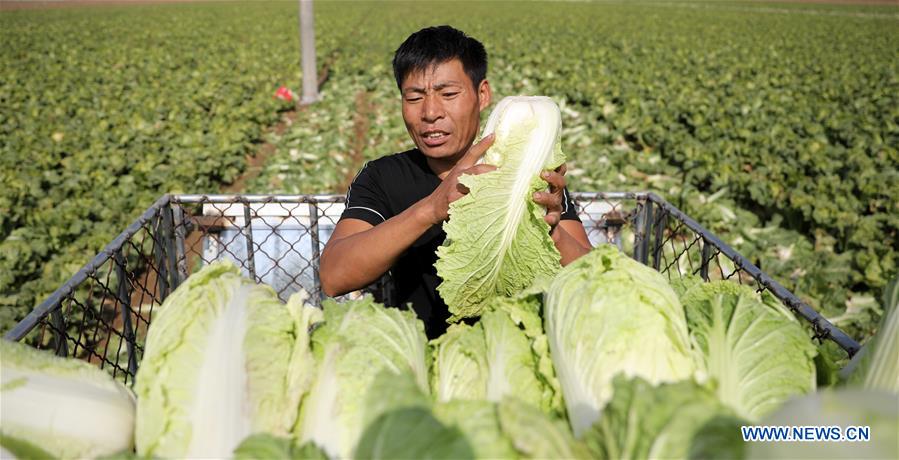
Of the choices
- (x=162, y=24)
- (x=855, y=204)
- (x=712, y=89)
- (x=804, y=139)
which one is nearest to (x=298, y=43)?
(x=162, y=24)

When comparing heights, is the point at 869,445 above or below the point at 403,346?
above

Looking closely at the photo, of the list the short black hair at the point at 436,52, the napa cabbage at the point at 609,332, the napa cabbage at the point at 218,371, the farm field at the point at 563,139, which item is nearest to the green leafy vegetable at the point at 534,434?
the napa cabbage at the point at 609,332

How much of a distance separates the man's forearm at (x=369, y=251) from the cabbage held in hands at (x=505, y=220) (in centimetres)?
27

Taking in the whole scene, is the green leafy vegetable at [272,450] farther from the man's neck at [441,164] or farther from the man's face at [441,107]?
the man's neck at [441,164]

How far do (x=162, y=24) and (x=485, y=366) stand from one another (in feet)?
152

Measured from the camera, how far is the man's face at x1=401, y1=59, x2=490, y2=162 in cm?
279

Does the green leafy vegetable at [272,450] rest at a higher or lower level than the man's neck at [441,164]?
lower

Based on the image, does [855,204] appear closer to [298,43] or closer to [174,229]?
[174,229]

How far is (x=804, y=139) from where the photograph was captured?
10328mm

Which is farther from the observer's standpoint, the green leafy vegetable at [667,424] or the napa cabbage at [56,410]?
the napa cabbage at [56,410]

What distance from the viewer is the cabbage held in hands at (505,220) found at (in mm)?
1853

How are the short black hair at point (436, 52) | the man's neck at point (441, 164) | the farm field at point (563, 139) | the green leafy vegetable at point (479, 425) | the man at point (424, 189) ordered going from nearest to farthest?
the green leafy vegetable at point (479, 425), the man at point (424, 189), the short black hair at point (436, 52), the man's neck at point (441, 164), the farm field at point (563, 139)

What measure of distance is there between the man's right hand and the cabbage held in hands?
33mm

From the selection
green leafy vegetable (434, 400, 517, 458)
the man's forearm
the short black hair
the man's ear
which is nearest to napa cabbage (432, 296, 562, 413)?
green leafy vegetable (434, 400, 517, 458)
